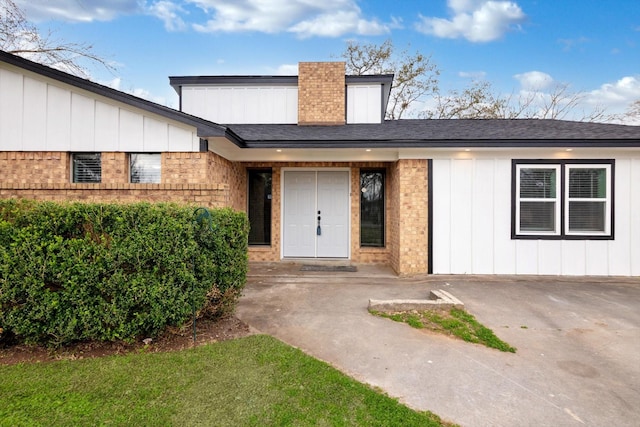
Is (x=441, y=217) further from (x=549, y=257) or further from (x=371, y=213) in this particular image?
(x=549, y=257)

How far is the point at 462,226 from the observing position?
6699mm

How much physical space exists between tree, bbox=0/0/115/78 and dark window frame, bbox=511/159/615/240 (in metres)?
10.6

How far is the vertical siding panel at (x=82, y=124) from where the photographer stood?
5262 millimetres

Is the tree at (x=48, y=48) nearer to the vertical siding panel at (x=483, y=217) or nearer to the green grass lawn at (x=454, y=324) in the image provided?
the green grass lawn at (x=454, y=324)

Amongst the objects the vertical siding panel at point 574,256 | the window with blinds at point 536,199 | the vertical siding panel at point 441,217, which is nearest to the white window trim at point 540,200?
the window with blinds at point 536,199

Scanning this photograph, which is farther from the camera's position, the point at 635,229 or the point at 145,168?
the point at 635,229

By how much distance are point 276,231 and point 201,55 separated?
10588mm

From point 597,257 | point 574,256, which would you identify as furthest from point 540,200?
point 597,257

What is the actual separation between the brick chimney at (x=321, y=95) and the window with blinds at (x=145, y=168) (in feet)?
14.4

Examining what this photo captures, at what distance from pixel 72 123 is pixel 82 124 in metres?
0.18

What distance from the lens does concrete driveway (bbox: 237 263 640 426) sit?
92.5 inches

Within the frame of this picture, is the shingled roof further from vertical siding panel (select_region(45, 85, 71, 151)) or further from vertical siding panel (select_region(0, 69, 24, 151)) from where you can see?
vertical siding panel (select_region(0, 69, 24, 151))

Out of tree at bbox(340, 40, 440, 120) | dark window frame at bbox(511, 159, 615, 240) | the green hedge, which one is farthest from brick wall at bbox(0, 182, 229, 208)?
tree at bbox(340, 40, 440, 120)

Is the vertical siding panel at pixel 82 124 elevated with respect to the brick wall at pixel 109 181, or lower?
elevated
